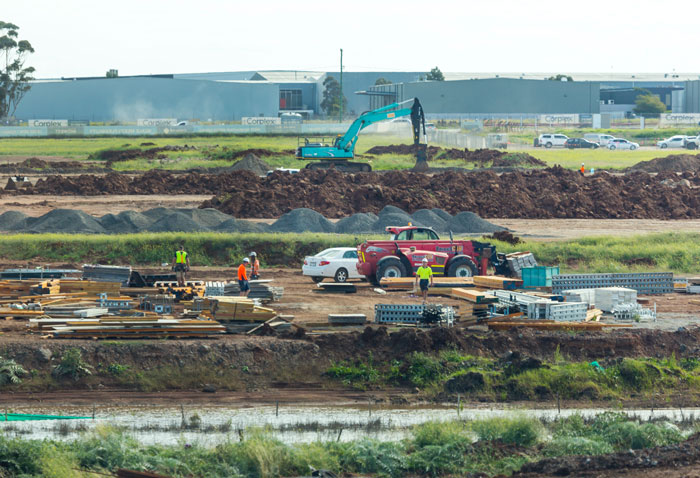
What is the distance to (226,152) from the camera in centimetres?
8056

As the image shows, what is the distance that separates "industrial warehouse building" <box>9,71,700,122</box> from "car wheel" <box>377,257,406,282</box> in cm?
9021

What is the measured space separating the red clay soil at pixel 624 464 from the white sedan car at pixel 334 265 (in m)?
16.8

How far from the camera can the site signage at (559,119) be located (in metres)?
121

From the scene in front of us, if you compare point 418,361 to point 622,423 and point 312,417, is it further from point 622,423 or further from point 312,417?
point 622,423

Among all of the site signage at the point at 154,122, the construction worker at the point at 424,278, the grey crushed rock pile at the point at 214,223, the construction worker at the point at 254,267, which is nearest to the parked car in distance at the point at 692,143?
the grey crushed rock pile at the point at 214,223

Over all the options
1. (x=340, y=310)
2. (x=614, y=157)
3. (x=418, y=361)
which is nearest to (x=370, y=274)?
(x=340, y=310)

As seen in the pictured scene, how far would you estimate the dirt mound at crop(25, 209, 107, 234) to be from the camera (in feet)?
134

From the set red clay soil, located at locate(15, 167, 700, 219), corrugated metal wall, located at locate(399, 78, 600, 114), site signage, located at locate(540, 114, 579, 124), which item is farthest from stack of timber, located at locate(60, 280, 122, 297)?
site signage, located at locate(540, 114, 579, 124)

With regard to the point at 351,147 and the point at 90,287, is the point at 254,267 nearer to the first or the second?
the point at 90,287

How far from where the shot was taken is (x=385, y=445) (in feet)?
53.2

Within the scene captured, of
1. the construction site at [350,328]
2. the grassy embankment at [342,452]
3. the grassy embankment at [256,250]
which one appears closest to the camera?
the grassy embankment at [342,452]

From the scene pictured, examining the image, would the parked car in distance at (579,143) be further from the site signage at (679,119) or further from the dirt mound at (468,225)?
the dirt mound at (468,225)

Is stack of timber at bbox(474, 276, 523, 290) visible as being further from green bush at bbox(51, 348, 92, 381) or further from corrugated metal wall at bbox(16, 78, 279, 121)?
corrugated metal wall at bbox(16, 78, 279, 121)

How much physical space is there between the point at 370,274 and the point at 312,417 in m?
11.8
